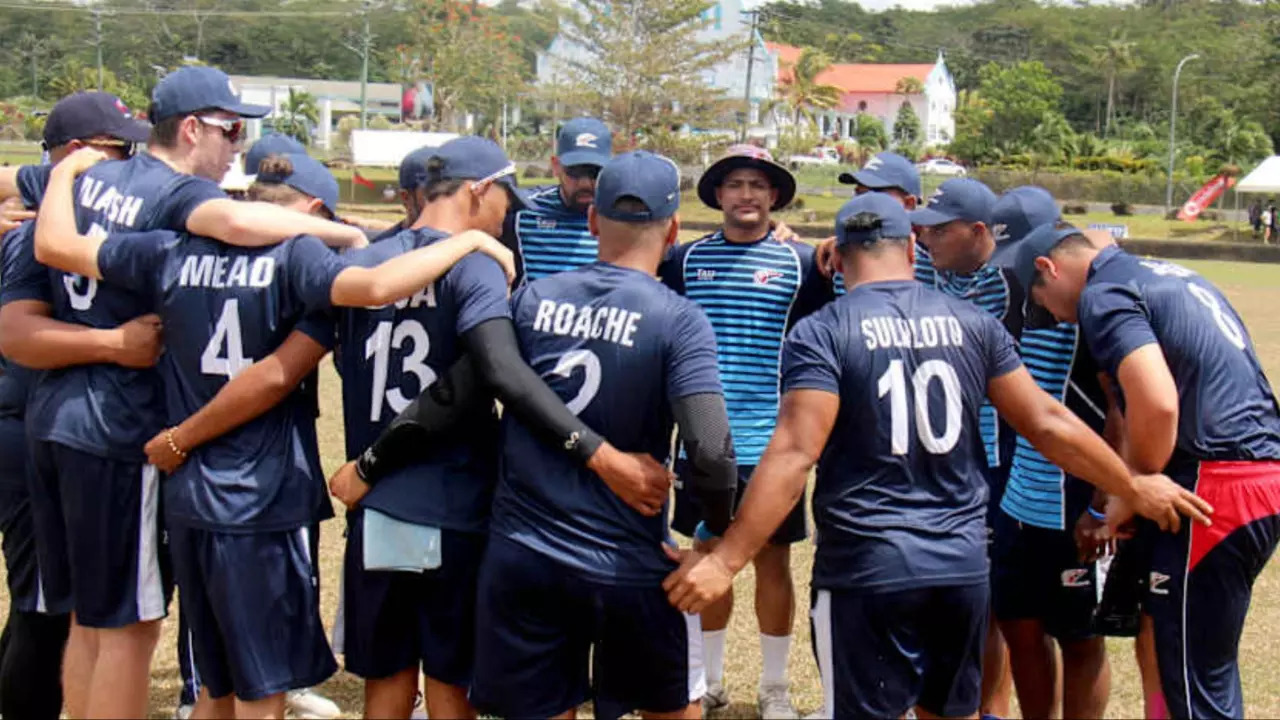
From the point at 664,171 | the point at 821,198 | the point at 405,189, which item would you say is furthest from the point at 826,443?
the point at 821,198

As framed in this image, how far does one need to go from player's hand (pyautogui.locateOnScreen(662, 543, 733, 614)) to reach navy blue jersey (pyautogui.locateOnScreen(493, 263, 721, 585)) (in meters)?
0.07

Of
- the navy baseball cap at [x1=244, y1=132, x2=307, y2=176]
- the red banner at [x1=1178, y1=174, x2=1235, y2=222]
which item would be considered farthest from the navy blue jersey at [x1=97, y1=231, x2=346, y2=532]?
the red banner at [x1=1178, y1=174, x2=1235, y2=222]

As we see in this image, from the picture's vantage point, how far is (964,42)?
16862 cm

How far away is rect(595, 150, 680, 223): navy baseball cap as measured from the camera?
182 inches

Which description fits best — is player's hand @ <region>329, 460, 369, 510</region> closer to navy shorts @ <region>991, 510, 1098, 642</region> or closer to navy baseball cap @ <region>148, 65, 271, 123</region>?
navy baseball cap @ <region>148, 65, 271, 123</region>

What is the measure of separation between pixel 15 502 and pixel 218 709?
132 centimetres

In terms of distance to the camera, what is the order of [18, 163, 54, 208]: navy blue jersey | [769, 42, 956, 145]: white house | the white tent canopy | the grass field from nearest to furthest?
[18, 163, 54, 208]: navy blue jersey
the grass field
the white tent canopy
[769, 42, 956, 145]: white house

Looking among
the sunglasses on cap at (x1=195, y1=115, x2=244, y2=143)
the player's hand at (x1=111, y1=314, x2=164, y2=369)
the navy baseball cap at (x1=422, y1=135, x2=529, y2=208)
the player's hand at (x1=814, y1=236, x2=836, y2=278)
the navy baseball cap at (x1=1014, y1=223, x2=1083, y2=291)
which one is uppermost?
the sunglasses on cap at (x1=195, y1=115, x2=244, y2=143)

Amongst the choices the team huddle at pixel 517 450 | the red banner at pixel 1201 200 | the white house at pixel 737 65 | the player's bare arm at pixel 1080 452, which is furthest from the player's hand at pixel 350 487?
the white house at pixel 737 65

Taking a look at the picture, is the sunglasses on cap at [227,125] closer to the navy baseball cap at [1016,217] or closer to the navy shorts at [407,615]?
the navy shorts at [407,615]

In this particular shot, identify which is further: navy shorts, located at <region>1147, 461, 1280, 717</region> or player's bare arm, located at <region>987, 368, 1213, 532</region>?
navy shorts, located at <region>1147, 461, 1280, 717</region>

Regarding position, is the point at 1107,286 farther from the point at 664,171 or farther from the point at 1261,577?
the point at 1261,577

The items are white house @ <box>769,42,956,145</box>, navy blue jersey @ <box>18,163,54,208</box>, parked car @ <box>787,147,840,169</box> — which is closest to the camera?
navy blue jersey @ <box>18,163,54,208</box>

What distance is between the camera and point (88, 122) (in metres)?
5.64
